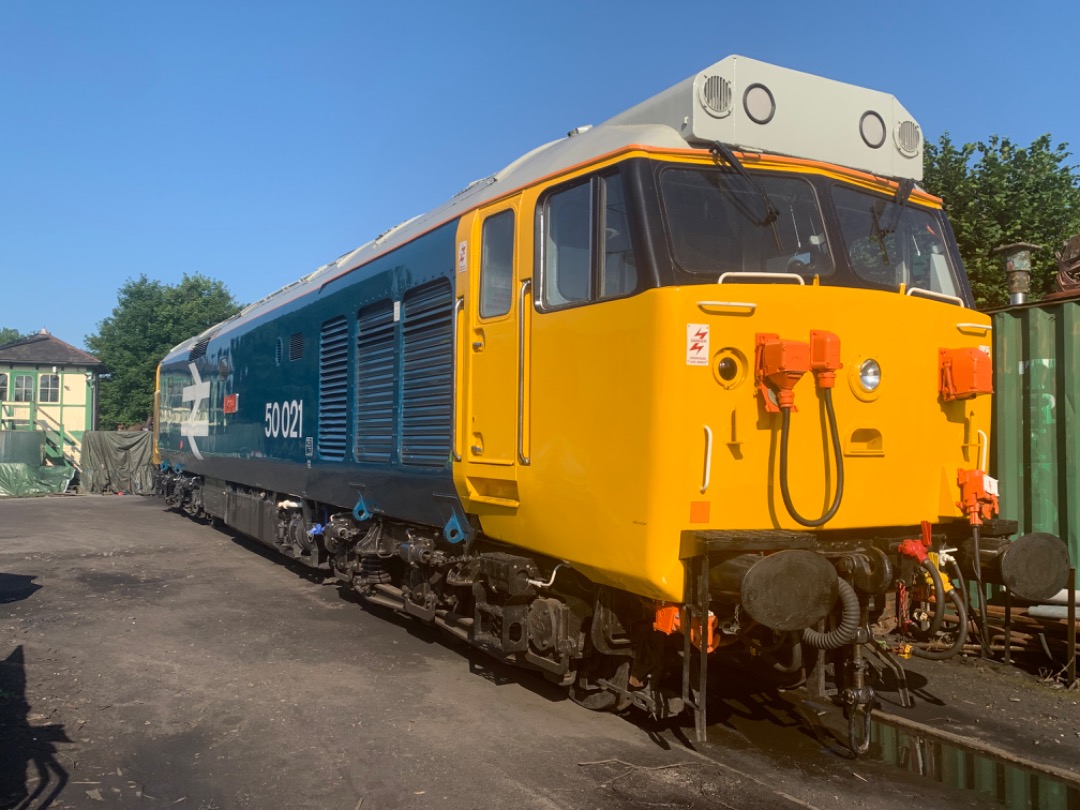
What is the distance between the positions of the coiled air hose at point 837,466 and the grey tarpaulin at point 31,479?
28112 mm

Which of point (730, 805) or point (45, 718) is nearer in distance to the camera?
point (730, 805)

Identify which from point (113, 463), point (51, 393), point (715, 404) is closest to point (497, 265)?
point (715, 404)

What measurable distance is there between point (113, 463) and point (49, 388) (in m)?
11.1

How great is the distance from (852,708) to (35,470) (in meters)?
28.4

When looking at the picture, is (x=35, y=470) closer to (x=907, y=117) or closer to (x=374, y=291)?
(x=374, y=291)

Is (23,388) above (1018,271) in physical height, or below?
below

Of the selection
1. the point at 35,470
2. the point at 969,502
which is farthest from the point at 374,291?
the point at 35,470

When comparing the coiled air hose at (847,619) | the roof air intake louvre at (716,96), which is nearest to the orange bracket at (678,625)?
the coiled air hose at (847,619)

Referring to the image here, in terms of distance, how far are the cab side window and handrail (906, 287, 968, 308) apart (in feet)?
5.46

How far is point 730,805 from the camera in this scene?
3973mm

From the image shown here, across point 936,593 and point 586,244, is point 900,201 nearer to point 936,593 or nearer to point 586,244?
point 586,244

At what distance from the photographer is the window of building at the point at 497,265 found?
5.21 meters

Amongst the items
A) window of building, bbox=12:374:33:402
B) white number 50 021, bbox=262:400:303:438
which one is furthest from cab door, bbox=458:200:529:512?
window of building, bbox=12:374:33:402

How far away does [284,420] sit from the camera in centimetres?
939
